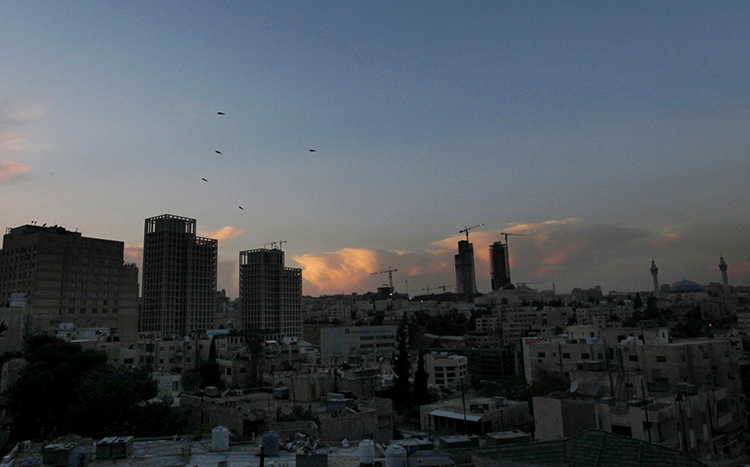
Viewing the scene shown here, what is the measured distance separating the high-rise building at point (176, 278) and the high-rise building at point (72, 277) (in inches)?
751

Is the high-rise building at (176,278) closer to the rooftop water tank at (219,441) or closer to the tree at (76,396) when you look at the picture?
the tree at (76,396)

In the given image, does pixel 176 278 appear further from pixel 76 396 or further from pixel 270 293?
pixel 76 396

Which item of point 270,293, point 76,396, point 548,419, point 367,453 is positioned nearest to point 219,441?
point 367,453

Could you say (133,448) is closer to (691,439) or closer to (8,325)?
(691,439)

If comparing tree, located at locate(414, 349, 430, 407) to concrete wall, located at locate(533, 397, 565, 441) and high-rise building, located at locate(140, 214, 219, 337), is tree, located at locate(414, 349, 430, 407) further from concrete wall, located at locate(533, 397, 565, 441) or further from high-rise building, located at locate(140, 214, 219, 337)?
high-rise building, located at locate(140, 214, 219, 337)

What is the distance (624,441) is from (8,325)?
45670 mm

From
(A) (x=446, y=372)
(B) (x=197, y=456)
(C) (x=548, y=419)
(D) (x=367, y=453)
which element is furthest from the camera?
(A) (x=446, y=372)

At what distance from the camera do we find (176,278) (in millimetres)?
109375

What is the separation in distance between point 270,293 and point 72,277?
196 feet

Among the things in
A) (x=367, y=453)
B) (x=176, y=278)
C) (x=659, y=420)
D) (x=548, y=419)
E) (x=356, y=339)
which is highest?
(x=176, y=278)

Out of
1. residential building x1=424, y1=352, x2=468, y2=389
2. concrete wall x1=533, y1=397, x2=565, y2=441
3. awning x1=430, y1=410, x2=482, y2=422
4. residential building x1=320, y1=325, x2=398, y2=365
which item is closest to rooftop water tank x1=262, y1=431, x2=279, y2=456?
concrete wall x1=533, y1=397, x2=565, y2=441

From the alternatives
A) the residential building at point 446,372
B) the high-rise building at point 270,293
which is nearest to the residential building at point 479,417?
the residential building at point 446,372

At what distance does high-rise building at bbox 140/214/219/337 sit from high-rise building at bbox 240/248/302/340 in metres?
20.3

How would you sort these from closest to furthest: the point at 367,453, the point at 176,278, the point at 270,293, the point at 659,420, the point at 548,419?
the point at 367,453, the point at 659,420, the point at 548,419, the point at 176,278, the point at 270,293
